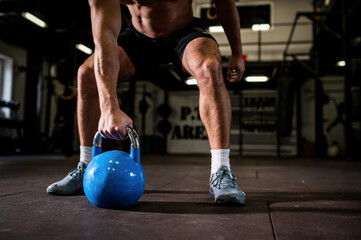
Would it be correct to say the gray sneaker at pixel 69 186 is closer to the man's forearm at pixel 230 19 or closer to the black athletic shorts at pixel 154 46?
the black athletic shorts at pixel 154 46

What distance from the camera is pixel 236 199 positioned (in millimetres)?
1096

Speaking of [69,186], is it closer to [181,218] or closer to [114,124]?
[114,124]

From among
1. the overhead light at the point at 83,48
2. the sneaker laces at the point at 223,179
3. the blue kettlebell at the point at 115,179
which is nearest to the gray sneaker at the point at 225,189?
the sneaker laces at the point at 223,179

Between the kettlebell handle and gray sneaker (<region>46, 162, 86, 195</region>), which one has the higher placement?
the kettlebell handle

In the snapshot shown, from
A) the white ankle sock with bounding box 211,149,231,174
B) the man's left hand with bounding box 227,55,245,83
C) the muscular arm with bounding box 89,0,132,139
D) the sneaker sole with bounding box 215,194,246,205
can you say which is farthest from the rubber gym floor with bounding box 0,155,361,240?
the man's left hand with bounding box 227,55,245,83

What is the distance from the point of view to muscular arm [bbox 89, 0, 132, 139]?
42.3 inches

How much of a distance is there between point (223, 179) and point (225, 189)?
0.07 meters

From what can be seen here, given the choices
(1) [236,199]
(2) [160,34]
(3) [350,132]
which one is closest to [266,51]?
(3) [350,132]

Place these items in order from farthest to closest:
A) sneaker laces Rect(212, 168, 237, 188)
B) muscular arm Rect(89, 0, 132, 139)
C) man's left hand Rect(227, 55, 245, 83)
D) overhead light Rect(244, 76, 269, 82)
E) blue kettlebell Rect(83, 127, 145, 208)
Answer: overhead light Rect(244, 76, 269, 82) → man's left hand Rect(227, 55, 245, 83) → sneaker laces Rect(212, 168, 237, 188) → muscular arm Rect(89, 0, 132, 139) → blue kettlebell Rect(83, 127, 145, 208)

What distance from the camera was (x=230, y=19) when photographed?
4.97ft

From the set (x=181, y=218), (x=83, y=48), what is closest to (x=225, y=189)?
(x=181, y=218)

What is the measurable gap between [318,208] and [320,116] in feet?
21.7

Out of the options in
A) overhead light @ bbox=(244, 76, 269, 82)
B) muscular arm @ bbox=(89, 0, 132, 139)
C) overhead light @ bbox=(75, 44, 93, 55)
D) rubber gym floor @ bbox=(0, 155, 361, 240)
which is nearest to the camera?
rubber gym floor @ bbox=(0, 155, 361, 240)

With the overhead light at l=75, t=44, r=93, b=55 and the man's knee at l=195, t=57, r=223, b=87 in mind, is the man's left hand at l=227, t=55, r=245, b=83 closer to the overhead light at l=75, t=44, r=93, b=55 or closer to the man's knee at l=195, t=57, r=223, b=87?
the man's knee at l=195, t=57, r=223, b=87
